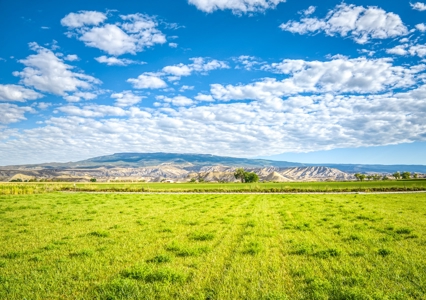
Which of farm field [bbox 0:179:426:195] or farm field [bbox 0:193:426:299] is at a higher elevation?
farm field [bbox 0:193:426:299]

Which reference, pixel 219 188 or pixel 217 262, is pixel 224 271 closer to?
pixel 217 262

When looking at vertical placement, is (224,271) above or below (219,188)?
above

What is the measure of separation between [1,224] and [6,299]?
13.6 m

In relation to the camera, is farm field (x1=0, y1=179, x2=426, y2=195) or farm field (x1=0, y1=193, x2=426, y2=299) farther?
farm field (x1=0, y1=179, x2=426, y2=195)

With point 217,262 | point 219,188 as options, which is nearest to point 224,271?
point 217,262

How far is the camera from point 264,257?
985 centimetres

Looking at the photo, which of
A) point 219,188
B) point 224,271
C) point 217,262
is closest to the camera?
point 224,271

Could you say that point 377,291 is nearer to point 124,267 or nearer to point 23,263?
point 124,267

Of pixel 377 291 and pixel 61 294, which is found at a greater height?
pixel 377 291

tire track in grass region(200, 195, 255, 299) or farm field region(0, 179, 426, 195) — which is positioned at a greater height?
tire track in grass region(200, 195, 255, 299)

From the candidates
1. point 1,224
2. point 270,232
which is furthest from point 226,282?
point 1,224

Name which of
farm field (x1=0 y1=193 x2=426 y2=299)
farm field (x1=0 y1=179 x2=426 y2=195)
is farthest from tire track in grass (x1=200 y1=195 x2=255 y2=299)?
farm field (x1=0 y1=179 x2=426 y2=195)

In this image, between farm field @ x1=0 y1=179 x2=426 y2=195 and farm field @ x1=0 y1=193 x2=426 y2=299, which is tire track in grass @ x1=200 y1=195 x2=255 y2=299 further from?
farm field @ x1=0 y1=179 x2=426 y2=195

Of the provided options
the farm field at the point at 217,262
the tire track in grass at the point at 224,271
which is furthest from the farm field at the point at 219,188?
the tire track in grass at the point at 224,271
